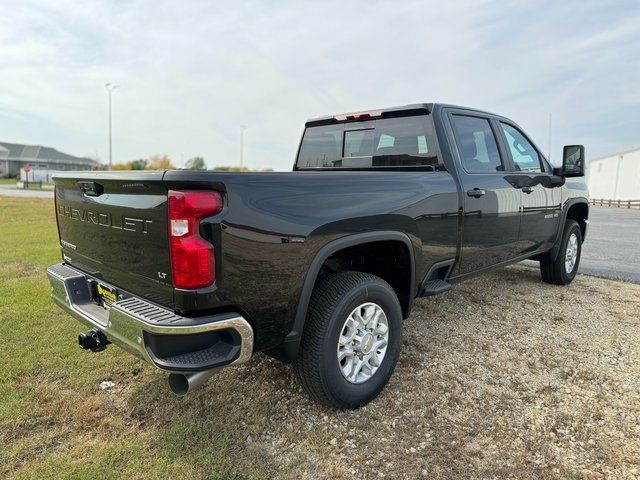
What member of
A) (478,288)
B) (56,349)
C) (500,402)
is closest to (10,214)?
(56,349)

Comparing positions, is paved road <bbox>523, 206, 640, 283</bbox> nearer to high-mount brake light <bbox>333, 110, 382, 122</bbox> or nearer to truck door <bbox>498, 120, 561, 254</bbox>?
truck door <bbox>498, 120, 561, 254</bbox>

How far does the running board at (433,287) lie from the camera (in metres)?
3.55

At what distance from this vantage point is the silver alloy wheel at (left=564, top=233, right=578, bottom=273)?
5.81 m

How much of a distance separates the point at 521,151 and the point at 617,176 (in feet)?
149

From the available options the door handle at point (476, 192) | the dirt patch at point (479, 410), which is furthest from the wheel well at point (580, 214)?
the door handle at point (476, 192)

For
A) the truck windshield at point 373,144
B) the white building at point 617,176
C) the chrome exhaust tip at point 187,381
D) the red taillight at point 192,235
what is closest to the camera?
the red taillight at point 192,235

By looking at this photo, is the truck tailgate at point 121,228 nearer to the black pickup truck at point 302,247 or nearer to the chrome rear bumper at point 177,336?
the black pickup truck at point 302,247

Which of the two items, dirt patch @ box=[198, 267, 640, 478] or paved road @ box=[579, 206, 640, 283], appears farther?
paved road @ box=[579, 206, 640, 283]

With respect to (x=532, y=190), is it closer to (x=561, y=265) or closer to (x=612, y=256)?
(x=561, y=265)

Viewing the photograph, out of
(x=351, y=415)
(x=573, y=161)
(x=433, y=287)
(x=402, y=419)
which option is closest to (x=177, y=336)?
(x=351, y=415)

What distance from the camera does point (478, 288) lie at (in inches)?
223

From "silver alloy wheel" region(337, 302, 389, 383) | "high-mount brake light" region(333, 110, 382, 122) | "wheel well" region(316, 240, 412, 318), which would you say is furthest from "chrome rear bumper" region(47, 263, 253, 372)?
"high-mount brake light" region(333, 110, 382, 122)

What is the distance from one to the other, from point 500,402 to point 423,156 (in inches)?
74.8

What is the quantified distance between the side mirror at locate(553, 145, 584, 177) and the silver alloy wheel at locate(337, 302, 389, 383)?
319 cm
